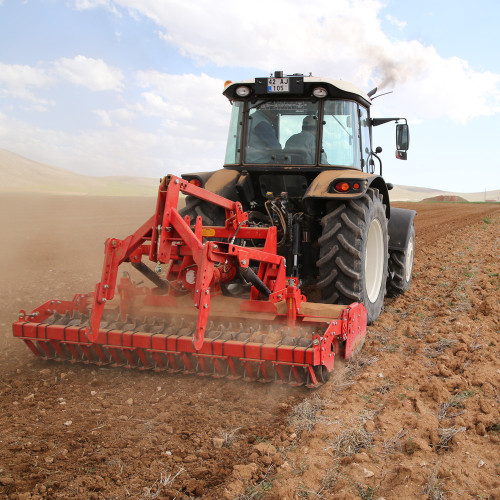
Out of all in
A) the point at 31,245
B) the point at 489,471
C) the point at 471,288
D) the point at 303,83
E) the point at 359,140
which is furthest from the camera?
the point at 31,245

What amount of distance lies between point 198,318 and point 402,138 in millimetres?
3724

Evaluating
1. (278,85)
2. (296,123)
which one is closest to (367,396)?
(296,123)

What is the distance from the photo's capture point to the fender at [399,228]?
6.34 metres

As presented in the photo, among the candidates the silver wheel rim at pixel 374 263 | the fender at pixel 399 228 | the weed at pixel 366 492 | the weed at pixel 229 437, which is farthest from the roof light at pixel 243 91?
the weed at pixel 366 492

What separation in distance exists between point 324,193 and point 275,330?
127 cm

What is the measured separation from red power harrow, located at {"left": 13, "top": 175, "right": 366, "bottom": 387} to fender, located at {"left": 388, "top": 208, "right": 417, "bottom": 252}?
93.1 inches

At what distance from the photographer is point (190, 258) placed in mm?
4410

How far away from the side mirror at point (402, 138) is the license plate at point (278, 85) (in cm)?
166

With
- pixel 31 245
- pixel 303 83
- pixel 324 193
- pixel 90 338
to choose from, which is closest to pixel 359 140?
pixel 303 83

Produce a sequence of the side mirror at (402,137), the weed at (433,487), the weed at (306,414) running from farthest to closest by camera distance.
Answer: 1. the side mirror at (402,137)
2. the weed at (306,414)
3. the weed at (433,487)

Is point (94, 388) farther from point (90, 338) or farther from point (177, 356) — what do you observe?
point (177, 356)

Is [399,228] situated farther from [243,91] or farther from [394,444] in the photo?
[394,444]

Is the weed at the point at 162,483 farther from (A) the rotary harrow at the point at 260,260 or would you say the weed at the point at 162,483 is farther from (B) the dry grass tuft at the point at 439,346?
(B) the dry grass tuft at the point at 439,346

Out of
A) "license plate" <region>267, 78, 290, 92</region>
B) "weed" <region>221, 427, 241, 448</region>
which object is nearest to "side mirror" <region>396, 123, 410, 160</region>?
"license plate" <region>267, 78, 290, 92</region>
